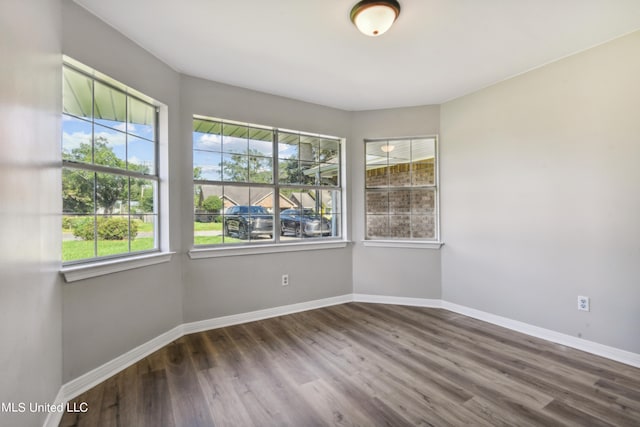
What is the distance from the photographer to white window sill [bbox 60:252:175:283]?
1915 millimetres

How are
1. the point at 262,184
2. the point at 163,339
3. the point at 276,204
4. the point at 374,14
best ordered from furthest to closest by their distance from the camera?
the point at 276,204 → the point at 262,184 → the point at 163,339 → the point at 374,14

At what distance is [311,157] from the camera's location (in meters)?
3.79

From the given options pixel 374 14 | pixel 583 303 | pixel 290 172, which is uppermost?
pixel 374 14

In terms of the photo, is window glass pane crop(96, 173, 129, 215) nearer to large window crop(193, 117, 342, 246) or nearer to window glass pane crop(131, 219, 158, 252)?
window glass pane crop(131, 219, 158, 252)

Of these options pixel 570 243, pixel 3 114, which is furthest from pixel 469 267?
pixel 3 114

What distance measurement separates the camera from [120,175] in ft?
7.75

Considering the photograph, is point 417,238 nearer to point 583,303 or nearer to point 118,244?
point 583,303

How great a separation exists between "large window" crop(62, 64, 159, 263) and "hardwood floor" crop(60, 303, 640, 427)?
103cm

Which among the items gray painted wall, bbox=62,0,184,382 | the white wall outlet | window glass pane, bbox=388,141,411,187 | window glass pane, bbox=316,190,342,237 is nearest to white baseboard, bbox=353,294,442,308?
window glass pane, bbox=316,190,342,237

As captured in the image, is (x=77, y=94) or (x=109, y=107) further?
(x=109, y=107)

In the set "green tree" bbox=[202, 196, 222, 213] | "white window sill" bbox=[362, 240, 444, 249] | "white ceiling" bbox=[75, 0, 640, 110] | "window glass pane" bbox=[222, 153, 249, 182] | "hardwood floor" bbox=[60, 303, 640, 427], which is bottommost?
"hardwood floor" bbox=[60, 303, 640, 427]

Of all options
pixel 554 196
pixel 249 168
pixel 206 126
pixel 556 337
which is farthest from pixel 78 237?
pixel 556 337

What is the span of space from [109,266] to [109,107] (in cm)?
125

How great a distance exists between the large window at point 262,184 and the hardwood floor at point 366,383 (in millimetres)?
1147
